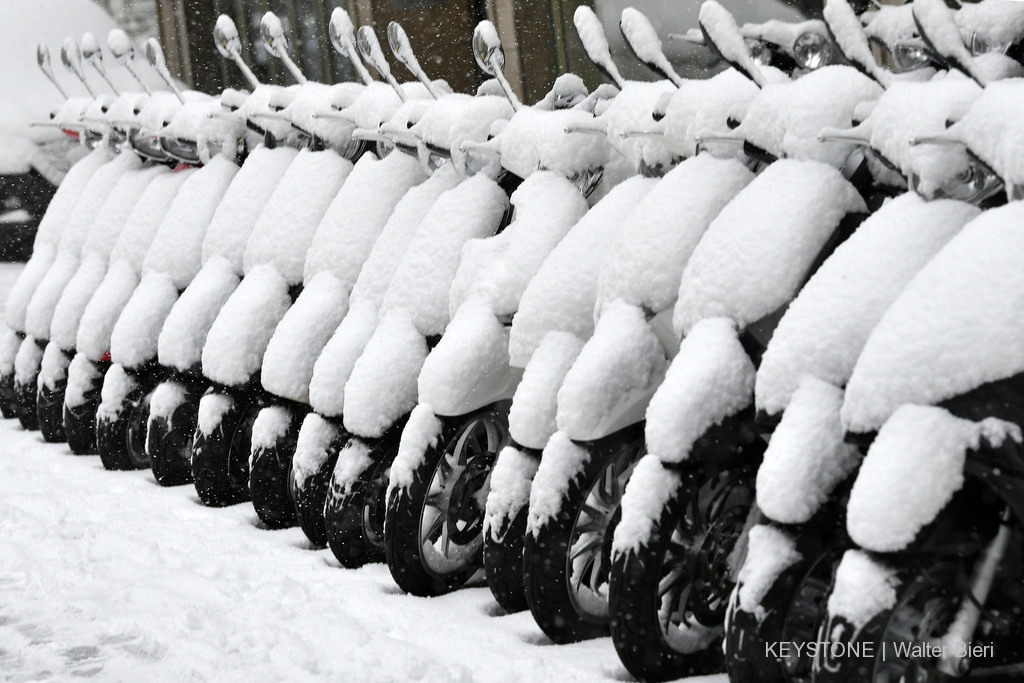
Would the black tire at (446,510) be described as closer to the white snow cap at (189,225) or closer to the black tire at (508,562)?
the black tire at (508,562)

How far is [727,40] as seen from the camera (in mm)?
3492

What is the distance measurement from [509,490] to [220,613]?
96 cm

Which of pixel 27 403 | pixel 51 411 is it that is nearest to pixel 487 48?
pixel 51 411

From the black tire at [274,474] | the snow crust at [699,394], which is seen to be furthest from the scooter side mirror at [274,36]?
the snow crust at [699,394]

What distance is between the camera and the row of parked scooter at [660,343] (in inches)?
104

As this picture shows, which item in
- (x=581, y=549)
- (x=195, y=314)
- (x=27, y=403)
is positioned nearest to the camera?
(x=581, y=549)

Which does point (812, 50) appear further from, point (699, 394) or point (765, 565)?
point (765, 565)

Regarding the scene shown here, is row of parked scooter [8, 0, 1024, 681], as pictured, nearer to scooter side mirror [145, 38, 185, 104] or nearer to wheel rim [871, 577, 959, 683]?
wheel rim [871, 577, 959, 683]

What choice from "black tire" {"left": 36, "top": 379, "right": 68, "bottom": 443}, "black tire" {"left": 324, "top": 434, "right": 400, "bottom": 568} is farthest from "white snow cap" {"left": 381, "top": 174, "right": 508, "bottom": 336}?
"black tire" {"left": 36, "top": 379, "right": 68, "bottom": 443}

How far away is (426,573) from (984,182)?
2051 millimetres

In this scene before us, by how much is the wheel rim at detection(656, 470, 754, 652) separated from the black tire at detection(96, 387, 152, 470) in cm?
347

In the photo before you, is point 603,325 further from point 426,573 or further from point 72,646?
point 72,646

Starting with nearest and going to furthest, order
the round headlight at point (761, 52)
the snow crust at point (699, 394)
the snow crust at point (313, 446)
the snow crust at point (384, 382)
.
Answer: the snow crust at point (699, 394)
the round headlight at point (761, 52)
the snow crust at point (384, 382)
the snow crust at point (313, 446)

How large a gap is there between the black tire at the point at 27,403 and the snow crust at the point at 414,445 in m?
4.00
